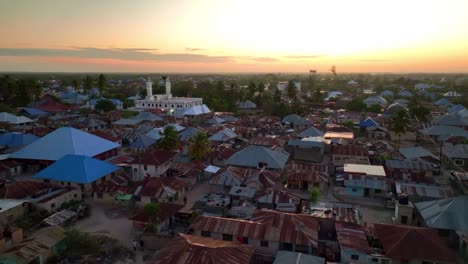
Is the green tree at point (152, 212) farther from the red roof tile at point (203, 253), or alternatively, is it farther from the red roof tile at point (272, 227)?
the red roof tile at point (203, 253)

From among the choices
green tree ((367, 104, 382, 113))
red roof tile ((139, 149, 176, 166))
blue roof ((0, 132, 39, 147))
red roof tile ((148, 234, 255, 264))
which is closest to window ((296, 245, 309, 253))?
red roof tile ((148, 234, 255, 264))

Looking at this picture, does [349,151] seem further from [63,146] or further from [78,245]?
[63,146]

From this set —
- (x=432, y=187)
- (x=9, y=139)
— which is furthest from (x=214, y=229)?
(x=9, y=139)

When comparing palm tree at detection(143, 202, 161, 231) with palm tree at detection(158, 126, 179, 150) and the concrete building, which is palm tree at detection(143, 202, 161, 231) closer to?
palm tree at detection(158, 126, 179, 150)

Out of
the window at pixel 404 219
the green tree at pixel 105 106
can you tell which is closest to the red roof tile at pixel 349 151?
the window at pixel 404 219

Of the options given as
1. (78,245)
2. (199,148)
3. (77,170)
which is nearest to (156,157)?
(199,148)

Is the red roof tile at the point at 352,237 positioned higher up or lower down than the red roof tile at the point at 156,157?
lower down

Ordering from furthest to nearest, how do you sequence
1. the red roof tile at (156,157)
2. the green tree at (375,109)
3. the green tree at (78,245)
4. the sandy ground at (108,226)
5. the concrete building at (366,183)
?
the green tree at (375,109) < the red roof tile at (156,157) < the concrete building at (366,183) < the sandy ground at (108,226) < the green tree at (78,245)
